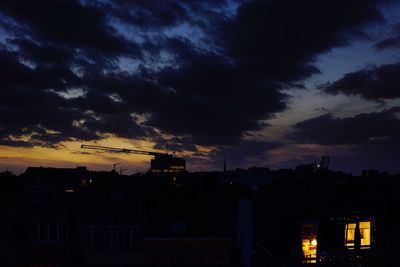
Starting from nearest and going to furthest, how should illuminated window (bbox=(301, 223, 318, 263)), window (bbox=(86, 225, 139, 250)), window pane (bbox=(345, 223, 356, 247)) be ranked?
1. window pane (bbox=(345, 223, 356, 247))
2. illuminated window (bbox=(301, 223, 318, 263))
3. window (bbox=(86, 225, 139, 250))

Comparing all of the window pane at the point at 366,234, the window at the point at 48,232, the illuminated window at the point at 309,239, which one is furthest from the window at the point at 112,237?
the window pane at the point at 366,234

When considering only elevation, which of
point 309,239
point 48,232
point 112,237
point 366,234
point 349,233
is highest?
point 349,233

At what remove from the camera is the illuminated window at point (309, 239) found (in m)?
35.7

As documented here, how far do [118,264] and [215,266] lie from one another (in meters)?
8.80

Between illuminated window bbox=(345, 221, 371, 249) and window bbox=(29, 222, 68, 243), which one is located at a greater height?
→ illuminated window bbox=(345, 221, 371, 249)

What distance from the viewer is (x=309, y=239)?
35969mm

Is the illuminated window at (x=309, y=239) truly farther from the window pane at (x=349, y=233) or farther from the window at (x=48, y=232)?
the window at (x=48, y=232)

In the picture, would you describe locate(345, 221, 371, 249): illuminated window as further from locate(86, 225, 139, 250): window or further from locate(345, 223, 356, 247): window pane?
locate(86, 225, 139, 250): window

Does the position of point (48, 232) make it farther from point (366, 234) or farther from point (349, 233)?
point (366, 234)

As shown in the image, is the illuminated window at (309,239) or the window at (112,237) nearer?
the illuminated window at (309,239)

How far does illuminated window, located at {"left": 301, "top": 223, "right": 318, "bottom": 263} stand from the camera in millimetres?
35688

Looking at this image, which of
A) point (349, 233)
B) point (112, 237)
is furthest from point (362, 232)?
point (112, 237)

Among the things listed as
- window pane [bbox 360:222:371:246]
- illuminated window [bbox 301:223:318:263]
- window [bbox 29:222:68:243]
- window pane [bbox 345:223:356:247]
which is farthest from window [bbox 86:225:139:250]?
window pane [bbox 360:222:371:246]

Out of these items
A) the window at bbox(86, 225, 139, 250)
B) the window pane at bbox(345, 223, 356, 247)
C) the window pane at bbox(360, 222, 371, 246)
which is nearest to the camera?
the window pane at bbox(345, 223, 356, 247)
